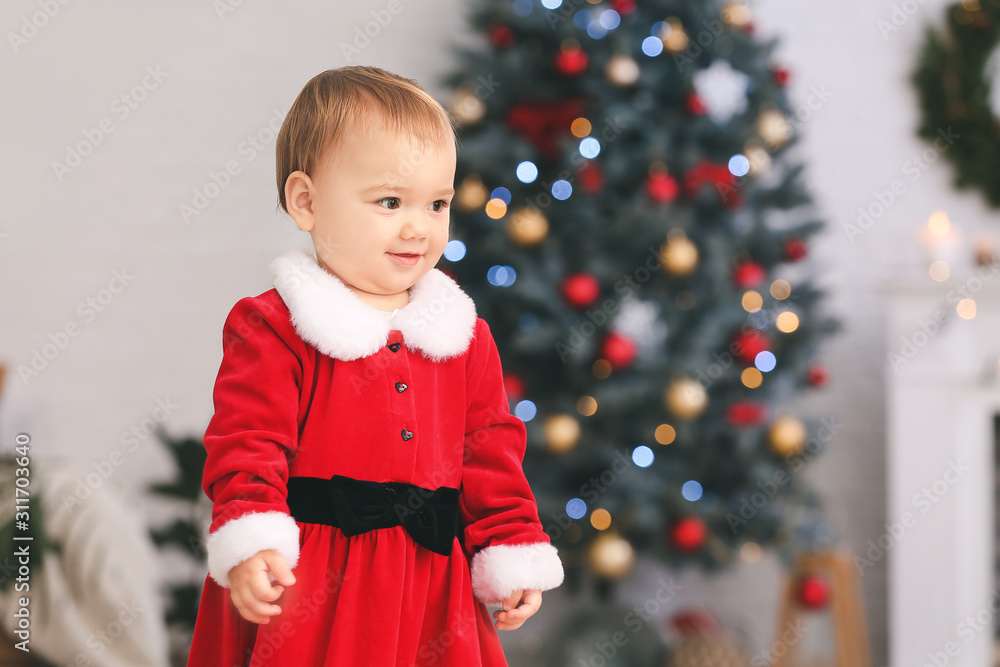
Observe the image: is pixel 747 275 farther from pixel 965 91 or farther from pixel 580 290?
pixel 965 91

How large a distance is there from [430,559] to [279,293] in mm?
285

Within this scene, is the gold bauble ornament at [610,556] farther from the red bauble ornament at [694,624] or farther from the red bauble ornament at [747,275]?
the red bauble ornament at [747,275]

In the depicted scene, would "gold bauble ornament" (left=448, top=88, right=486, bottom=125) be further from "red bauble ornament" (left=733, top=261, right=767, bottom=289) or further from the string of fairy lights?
"red bauble ornament" (left=733, top=261, right=767, bottom=289)

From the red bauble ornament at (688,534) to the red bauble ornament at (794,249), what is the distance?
748 mm

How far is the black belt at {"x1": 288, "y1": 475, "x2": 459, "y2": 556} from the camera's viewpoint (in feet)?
2.44

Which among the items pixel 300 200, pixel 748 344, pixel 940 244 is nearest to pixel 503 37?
pixel 748 344

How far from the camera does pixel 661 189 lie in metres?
2.04

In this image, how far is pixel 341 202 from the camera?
755 mm

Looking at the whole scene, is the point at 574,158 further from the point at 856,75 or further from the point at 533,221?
the point at 856,75

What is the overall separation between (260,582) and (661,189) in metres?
1.58

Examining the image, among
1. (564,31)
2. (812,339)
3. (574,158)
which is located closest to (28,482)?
(574,158)

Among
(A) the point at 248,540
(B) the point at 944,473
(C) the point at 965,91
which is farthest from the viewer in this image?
(C) the point at 965,91

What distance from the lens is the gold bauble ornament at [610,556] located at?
6.68 feet

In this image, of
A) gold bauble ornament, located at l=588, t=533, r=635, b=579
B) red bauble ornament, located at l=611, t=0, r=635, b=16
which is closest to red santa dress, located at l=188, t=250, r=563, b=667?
gold bauble ornament, located at l=588, t=533, r=635, b=579
